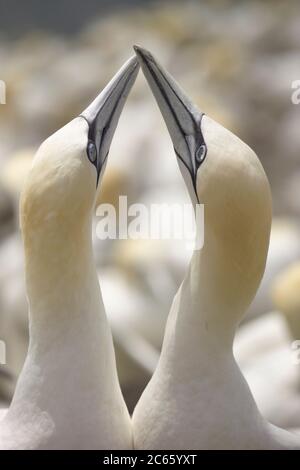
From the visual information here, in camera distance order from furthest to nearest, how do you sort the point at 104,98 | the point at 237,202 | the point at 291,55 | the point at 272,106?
the point at 291,55 → the point at 272,106 → the point at 104,98 → the point at 237,202

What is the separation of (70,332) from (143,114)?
10.4 ft

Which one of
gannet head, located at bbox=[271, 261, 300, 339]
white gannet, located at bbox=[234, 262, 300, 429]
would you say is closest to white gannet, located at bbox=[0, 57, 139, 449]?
white gannet, located at bbox=[234, 262, 300, 429]

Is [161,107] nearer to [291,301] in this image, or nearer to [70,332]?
[70,332]

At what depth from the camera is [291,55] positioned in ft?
19.3

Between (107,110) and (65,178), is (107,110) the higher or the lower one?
the higher one

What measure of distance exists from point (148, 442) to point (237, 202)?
42 centimetres

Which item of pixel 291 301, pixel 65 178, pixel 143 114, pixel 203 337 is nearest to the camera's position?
pixel 65 178

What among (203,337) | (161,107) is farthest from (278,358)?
(161,107)

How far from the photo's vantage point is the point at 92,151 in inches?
72.2

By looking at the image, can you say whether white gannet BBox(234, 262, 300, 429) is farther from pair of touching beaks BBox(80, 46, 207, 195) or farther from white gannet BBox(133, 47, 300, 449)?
pair of touching beaks BBox(80, 46, 207, 195)

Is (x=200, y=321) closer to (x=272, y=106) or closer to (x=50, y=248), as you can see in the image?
(x=50, y=248)

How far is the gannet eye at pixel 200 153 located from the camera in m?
1.83

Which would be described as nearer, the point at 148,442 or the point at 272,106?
the point at 148,442

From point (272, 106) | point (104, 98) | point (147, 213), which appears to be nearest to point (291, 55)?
point (272, 106)
